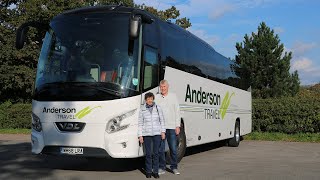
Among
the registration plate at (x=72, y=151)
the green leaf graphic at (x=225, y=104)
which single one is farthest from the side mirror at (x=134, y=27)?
the green leaf graphic at (x=225, y=104)

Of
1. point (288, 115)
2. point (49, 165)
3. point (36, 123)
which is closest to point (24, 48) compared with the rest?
point (288, 115)

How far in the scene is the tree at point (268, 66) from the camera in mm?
31766

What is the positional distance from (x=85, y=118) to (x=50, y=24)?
8.20 feet

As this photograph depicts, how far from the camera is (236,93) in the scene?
18953mm

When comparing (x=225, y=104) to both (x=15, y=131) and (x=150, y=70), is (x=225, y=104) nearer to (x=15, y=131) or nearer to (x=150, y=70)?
(x=150, y=70)

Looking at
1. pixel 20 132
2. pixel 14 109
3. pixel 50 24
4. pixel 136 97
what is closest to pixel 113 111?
pixel 136 97

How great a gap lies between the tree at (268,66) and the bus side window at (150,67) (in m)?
21.8

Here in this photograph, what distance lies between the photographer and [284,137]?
73.8 feet

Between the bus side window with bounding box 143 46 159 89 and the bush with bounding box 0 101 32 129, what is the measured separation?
808 inches

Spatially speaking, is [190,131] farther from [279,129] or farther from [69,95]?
[279,129]

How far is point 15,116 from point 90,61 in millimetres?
21786

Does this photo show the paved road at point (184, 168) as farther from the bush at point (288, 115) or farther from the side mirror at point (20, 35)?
the bush at point (288, 115)

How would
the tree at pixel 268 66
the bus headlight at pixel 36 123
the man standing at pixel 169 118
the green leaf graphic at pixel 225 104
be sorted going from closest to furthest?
the man standing at pixel 169 118, the bus headlight at pixel 36 123, the green leaf graphic at pixel 225 104, the tree at pixel 268 66

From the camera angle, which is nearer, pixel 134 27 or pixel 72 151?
pixel 134 27
